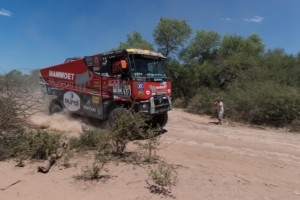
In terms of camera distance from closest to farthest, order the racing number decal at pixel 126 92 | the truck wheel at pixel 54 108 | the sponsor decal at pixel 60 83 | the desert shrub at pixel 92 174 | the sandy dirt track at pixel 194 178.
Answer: the sandy dirt track at pixel 194 178 → the desert shrub at pixel 92 174 → the racing number decal at pixel 126 92 → the sponsor decal at pixel 60 83 → the truck wheel at pixel 54 108

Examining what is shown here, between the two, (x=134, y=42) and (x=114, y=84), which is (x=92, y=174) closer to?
(x=114, y=84)

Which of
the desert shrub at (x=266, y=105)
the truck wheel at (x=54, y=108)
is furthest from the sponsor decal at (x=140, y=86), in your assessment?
the desert shrub at (x=266, y=105)

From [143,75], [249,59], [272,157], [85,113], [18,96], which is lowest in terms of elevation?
[272,157]

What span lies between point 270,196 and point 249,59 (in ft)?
67.3

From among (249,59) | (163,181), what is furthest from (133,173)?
(249,59)

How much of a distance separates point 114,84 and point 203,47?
20375mm

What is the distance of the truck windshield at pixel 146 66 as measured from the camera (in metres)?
9.35

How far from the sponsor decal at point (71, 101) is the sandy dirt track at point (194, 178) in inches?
166

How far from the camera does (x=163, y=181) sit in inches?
208

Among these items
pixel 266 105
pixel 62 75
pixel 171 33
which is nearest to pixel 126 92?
pixel 62 75

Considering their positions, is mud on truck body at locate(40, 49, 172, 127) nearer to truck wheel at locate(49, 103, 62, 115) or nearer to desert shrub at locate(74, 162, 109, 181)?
truck wheel at locate(49, 103, 62, 115)

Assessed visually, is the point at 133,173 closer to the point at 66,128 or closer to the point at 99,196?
the point at 99,196

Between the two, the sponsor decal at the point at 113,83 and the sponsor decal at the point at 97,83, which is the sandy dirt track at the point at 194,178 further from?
Answer: the sponsor decal at the point at 97,83

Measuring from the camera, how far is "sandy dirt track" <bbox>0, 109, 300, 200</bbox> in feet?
16.6
